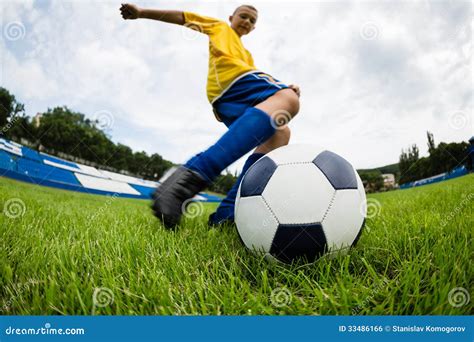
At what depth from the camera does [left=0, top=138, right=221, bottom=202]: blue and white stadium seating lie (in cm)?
425

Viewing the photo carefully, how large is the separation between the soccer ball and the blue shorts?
63 cm

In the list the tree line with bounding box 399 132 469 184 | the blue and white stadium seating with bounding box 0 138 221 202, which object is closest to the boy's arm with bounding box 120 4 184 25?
the blue and white stadium seating with bounding box 0 138 221 202

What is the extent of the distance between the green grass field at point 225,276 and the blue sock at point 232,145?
40 centimetres

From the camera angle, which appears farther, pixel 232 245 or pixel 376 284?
pixel 232 245

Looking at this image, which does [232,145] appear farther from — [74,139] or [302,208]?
[74,139]

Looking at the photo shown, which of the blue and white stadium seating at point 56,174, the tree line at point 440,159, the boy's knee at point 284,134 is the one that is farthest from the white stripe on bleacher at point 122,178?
the boy's knee at point 284,134

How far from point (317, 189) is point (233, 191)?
90cm

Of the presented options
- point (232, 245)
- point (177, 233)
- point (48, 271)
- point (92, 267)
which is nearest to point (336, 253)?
point (232, 245)

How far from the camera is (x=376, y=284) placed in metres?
0.92

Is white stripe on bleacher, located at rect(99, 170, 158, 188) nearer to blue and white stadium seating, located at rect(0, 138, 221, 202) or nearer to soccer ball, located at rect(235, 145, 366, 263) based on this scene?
blue and white stadium seating, located at rect(0, 138, 221, 202)

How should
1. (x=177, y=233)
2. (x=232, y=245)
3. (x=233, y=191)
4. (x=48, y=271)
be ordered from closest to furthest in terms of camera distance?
(x=48, y=271), (x=232, y=245), (x=177, y=233), (x=233, y=191)

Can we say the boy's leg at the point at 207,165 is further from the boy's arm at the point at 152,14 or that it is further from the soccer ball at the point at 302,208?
the boy's arm at the point at 152,14

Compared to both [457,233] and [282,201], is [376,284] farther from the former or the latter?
[457,233]

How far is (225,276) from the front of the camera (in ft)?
3.52
